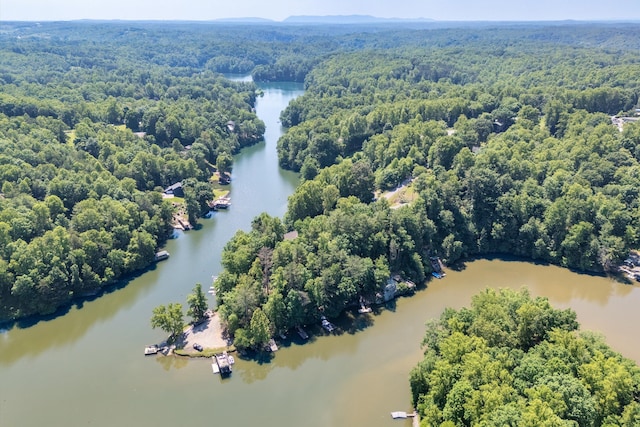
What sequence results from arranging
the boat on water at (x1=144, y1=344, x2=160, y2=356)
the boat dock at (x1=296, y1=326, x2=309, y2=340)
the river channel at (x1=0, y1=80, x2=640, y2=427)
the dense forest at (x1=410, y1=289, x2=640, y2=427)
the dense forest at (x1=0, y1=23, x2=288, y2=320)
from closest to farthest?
1. the dense forest at (x1=410, y1=289, x2=640, y2=427)
2. the river channel at (x1=0, y1=80, x2=640, y2=427)
3. the boat on water at (x1=144, y1=344, x2=160, y2=356)
4. the boat dock at (x1=296, y1=326, x2=309, y2=340)
5. the dense forest at (x1=0, y1=23, x2=288, y2=320)

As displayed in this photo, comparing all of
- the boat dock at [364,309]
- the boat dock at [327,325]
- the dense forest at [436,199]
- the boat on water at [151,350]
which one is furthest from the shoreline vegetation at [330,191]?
the boat on water at [151,350]

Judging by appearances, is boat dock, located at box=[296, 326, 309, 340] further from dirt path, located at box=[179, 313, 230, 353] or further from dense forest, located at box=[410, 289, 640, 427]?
dense forest, located at box=[410, 289, 640, 427]

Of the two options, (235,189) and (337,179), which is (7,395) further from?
(235,189)

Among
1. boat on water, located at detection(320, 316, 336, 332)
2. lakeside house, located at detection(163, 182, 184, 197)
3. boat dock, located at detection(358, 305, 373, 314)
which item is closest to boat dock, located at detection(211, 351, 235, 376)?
boat on water, located at detection(320, 316, 336, 332)

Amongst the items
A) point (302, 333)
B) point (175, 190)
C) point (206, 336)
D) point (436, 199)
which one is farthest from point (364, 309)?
point (175, 190)

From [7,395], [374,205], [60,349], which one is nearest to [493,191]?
[374,205]

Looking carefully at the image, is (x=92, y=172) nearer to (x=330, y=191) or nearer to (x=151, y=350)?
(x=330, y=191)

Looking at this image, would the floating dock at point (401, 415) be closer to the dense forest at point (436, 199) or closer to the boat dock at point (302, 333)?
the boat dock at point (302, 333)
